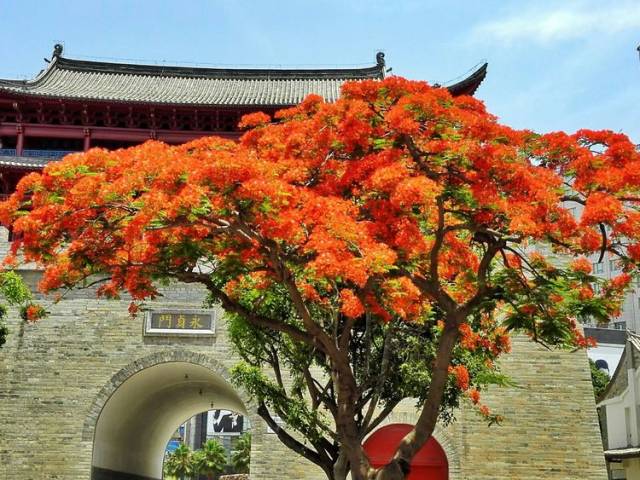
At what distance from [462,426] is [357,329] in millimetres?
5208

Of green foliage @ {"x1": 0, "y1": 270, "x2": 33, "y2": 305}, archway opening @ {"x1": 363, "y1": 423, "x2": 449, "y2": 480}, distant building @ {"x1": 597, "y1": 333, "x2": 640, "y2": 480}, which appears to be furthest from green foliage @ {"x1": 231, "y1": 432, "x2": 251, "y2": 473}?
green foliage @ {"x1": 0, "y1": 270, "x2": 33, "y2": 305}

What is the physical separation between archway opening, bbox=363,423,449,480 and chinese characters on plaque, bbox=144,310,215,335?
14.1 ft

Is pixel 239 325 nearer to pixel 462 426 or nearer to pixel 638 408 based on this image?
pixel 462 426

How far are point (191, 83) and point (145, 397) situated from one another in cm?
1116

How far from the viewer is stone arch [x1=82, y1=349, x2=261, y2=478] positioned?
1652 centimetres

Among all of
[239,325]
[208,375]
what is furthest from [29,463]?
[239,325]

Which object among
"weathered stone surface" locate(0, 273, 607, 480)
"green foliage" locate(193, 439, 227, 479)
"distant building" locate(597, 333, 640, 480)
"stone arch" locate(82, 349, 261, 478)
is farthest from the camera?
"green foliage" locate(193, 439, 227, 479)

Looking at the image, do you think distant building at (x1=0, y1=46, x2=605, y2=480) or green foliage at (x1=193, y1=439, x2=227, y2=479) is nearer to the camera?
distant building at (x1=0, y1=46, x2=605, y2=480)

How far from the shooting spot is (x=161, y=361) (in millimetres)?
16641

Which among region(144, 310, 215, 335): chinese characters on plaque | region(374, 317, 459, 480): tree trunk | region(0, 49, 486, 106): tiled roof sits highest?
region(0, 49, 486, 106): tiled roof

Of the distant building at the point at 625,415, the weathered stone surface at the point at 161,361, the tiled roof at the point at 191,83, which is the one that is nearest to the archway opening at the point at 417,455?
the weathered stone surface at the point at 161,361

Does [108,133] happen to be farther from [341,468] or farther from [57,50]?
[341,468]

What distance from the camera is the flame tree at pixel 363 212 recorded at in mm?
8188

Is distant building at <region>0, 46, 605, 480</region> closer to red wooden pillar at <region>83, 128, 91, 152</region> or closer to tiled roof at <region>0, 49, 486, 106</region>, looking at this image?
red wooden pillar at <region>83, 128, 91, 152</region>
